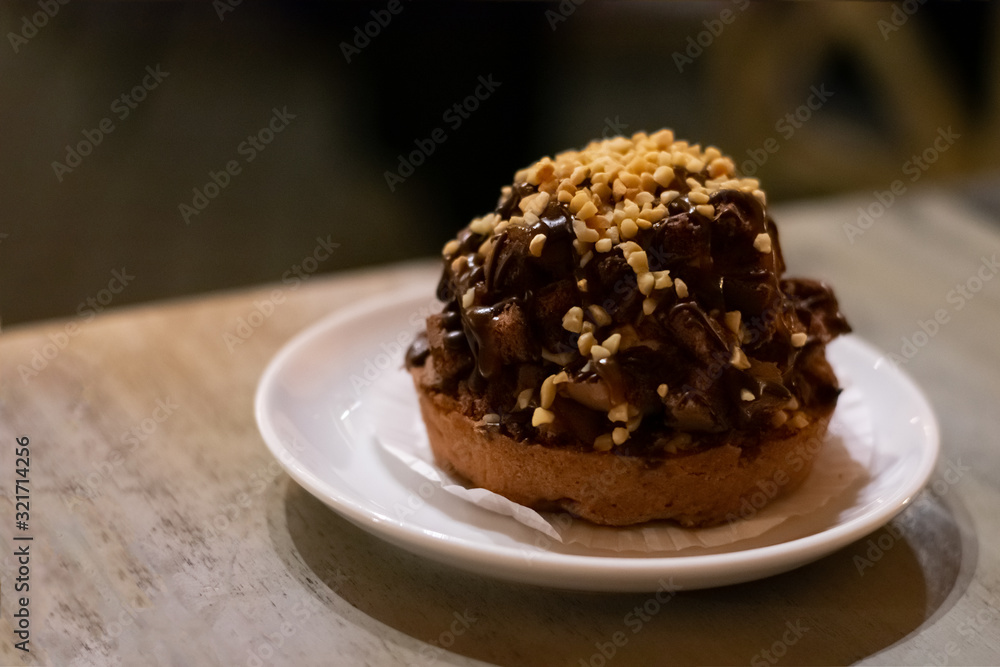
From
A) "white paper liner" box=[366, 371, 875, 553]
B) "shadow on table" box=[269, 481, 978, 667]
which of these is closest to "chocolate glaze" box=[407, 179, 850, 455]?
"white paper liner" box=[366, 371, 875, 553]

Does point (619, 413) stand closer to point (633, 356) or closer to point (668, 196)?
point (633, 356)

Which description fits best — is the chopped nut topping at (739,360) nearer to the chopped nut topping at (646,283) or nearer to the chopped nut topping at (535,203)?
the chopped nut topping at (646,283)

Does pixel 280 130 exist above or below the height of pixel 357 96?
below

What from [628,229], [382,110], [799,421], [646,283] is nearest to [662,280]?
[646,283]

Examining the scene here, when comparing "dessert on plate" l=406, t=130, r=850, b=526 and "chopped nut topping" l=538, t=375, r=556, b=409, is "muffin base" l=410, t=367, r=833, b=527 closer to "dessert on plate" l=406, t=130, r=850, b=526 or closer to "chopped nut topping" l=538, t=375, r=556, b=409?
"dessert on plate" l=406, t=130, r=850, b=526

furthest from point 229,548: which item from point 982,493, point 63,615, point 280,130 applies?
point 280,130

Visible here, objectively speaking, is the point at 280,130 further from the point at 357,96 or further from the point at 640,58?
the point at 640,58

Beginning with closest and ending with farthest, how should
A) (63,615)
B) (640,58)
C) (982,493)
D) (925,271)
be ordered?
(63,615)
(982,493)
(925,271)
(640,58)
